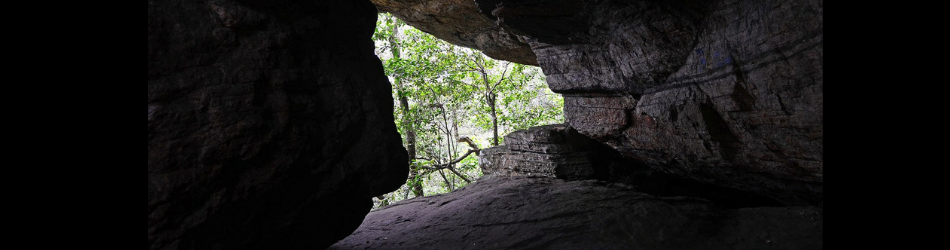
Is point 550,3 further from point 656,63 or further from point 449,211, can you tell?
point 449,211

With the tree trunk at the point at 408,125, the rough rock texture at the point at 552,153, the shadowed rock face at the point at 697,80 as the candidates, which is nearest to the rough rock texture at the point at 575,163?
the rough rock texture at the point at 552,153

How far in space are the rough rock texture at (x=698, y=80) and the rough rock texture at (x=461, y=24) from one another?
1.70m

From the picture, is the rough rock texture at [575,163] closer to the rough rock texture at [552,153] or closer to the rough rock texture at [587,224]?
the rough rock texture at [552,153]

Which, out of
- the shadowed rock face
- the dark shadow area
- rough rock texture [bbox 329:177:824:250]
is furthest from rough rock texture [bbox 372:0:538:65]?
rough rock texture [bbox 329:177:824:250]

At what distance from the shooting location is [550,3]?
6.50 meters

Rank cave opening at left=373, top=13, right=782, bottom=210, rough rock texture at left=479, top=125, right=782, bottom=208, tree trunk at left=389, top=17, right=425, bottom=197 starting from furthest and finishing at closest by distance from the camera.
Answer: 1. cave opening at left=373, top=13, right=782, bottom=210
2. tree trunk at left=389, top=17, right=425, bottom=197
3. rough rock texture at left=479, top=125, right=782, bottom=208

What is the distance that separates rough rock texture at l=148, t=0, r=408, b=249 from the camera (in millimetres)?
3549

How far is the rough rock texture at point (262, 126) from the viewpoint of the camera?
3549 millimetres

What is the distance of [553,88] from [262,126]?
551 centimetres

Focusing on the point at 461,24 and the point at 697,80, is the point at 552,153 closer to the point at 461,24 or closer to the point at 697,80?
the point at 461,24

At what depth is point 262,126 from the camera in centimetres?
410

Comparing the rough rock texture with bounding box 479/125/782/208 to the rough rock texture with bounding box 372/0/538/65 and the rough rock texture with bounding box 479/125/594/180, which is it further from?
the rough rock texture with bounding box 372/0/538/65

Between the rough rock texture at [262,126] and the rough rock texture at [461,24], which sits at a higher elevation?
the rough rock texture at [461,24]

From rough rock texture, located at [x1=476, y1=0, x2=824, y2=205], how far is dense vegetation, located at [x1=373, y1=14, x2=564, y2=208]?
6688 millimetres
